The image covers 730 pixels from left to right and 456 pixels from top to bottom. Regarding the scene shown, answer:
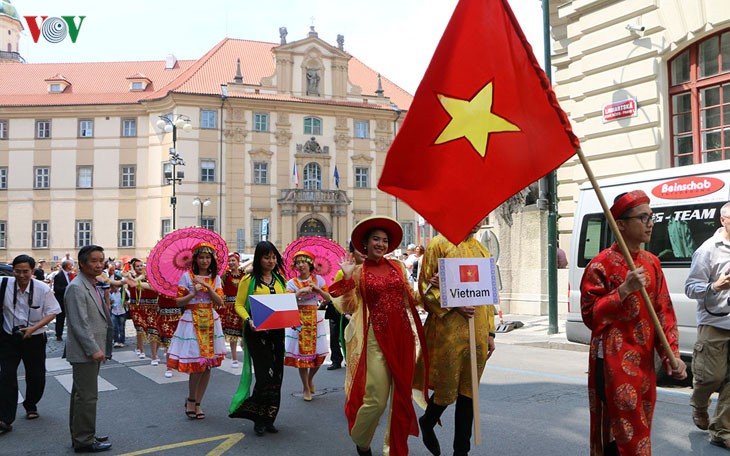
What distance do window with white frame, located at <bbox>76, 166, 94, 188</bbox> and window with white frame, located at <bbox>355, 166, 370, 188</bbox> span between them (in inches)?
815

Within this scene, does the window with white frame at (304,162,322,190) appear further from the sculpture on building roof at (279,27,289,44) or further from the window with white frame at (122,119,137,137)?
the window with white frame at (122,119,137,137)

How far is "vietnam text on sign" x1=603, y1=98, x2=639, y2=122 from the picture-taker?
565 inches

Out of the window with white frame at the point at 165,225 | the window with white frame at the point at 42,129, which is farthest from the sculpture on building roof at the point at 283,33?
the window with white frame at the point at 42,129

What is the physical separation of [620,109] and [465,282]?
37.9 feet

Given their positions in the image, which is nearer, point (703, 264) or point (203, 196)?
point (703, 264)

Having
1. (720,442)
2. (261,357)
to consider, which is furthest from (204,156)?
(720,442)

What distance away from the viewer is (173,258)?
7488 mm

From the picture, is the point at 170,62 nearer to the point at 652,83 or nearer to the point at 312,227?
the point at 312,227

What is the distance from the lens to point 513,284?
1692cm

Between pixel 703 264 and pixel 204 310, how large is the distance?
4941 millimetres

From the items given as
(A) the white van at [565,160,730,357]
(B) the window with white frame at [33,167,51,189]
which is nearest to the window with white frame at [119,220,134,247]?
(B) the window with white frame at [33,167,51,189]

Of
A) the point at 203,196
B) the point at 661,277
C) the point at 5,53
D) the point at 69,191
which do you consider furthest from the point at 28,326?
the point at 5,53

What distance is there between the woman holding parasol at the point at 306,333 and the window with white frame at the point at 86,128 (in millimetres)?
48412

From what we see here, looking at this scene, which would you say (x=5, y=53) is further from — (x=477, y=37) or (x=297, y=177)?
(x=477, y=37)
